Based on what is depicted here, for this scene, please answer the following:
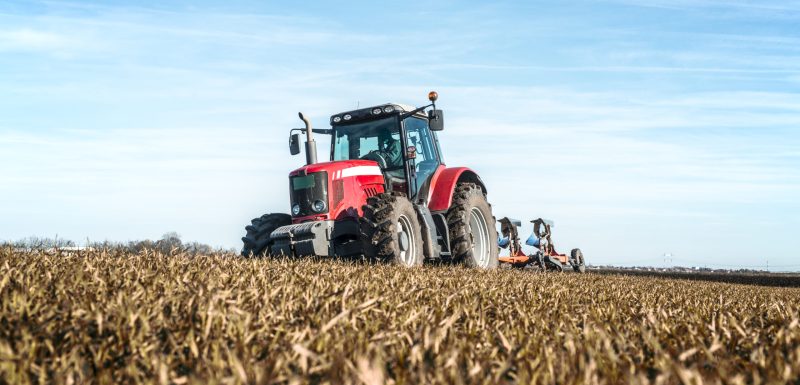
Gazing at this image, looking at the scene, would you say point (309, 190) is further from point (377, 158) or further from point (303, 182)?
point (377, 158)

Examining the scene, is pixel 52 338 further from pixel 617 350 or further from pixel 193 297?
pixel 617 350

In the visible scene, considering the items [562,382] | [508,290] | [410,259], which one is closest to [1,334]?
[562,382]

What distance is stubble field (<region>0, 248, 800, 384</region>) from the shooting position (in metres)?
2.34

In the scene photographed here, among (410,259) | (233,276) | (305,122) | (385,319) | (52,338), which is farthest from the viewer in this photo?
(305,122)

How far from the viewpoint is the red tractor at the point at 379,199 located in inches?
332

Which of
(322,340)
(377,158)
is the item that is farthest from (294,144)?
(322,340)

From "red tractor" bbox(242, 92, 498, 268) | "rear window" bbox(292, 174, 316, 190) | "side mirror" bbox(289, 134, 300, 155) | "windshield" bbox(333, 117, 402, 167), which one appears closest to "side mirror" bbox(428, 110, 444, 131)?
"red tractor" bbox(242, 92, 498, 268)

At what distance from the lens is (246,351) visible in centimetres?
248

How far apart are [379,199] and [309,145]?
66.5 inches

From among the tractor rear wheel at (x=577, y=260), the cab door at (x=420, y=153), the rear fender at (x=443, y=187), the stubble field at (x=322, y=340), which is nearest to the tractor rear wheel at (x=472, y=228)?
the rear fender at (x=443, y=187)

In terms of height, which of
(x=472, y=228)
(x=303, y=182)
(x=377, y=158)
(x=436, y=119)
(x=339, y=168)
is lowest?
(x=472, y=228)

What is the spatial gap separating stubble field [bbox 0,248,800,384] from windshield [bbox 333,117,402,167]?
533 centimetres

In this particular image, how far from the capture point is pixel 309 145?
31.7 feet

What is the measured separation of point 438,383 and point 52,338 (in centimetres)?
168
